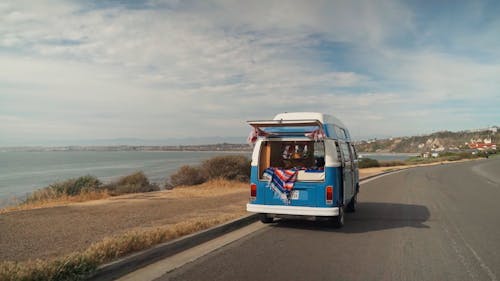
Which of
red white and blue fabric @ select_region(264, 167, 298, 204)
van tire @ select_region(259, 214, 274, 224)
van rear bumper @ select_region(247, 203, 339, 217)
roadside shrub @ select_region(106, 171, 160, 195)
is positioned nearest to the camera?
van rear bumper @ select_region(247, 203, 339, 217)

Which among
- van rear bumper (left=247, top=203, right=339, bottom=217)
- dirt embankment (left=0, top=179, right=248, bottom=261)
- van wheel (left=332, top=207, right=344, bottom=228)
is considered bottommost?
dirt embankment (left=0, top=179, right=248, bottom=261)

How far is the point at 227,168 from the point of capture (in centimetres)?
2389

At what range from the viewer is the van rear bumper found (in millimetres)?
8086

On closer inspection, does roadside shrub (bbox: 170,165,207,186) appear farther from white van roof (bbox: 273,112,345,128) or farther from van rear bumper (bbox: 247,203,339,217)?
van rear bumper (bbox: 247,203,339,217)

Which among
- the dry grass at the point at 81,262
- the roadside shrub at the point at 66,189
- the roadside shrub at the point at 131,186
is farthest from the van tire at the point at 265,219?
the roadside shrub at the point at 131,186

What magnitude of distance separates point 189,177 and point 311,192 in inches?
659

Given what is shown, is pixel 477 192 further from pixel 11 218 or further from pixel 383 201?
pixel 11 218

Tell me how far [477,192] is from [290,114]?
1187 centimetres

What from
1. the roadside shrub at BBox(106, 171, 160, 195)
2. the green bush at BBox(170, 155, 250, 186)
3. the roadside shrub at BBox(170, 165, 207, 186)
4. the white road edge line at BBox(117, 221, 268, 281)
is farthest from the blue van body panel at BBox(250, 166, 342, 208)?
the roadside shrub at BBox(170, 165, 207, 186)

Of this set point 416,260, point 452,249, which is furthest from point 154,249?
point 452,249

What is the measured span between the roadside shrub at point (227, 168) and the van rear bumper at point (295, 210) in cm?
1470

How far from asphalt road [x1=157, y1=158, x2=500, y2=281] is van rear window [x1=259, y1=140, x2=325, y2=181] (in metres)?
1.41

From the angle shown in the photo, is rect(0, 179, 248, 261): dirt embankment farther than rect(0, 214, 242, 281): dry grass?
Yes

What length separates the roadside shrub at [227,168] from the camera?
77.9 feet
